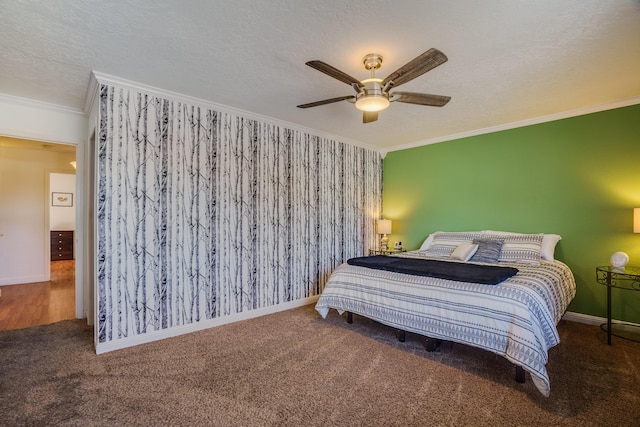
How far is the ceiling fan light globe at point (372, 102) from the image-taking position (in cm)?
229

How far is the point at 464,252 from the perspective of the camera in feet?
11.9

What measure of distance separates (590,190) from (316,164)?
336 cm

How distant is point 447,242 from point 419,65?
2.74 m

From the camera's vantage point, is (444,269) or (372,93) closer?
(372,93)

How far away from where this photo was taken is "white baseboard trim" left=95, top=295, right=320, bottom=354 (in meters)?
2.76

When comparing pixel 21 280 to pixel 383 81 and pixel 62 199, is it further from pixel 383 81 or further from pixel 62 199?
pixel 383 81

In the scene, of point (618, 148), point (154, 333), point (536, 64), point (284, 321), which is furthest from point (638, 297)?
point (154, 333)

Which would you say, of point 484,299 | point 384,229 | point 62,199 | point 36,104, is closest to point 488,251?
point 484,299

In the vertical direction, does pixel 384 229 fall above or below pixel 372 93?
below

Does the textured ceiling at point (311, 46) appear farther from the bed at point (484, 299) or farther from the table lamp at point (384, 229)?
the table lamp at point (384, 229)

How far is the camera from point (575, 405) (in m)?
1.94

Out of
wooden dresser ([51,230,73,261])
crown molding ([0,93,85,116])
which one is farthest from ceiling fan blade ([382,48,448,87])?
wooden dresser ([51,230,73,261])

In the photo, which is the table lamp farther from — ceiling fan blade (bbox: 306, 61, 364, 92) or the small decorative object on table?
ceiling fan blade (bbox: 306, 61, 364, 92)

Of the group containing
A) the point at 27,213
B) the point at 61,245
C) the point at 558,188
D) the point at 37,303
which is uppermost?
the point at 558,188
